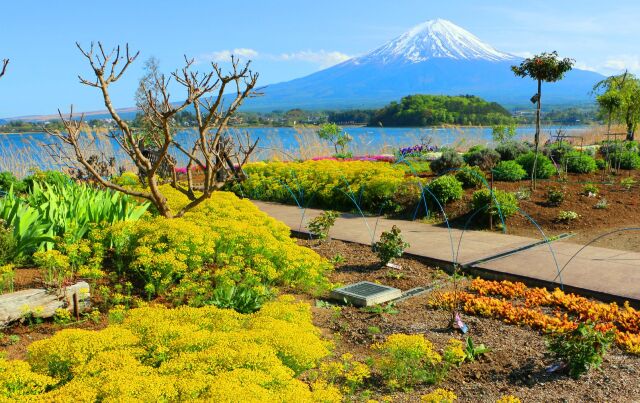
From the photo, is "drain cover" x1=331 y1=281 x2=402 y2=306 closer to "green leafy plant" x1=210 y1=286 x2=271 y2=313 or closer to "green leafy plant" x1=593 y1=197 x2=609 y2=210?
"green leafy plant" x1=210 y1=286 x2=271 y2=313

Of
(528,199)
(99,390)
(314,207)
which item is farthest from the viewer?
(314,207)

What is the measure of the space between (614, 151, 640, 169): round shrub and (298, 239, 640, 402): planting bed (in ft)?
32.8

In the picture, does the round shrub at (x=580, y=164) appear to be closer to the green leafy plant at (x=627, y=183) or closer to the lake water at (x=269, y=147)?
the green leafy plant at (x=627, y=183)

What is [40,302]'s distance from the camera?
15.7 ft

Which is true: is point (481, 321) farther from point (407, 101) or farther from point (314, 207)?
point (407, 101)

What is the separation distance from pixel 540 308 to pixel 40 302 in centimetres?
431

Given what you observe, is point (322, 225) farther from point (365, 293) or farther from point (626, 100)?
point (626, 100)

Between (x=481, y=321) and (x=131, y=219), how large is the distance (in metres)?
3.89

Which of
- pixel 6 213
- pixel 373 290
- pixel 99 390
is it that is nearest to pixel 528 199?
pixel 373 290

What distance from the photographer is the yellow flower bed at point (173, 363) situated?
104 inches

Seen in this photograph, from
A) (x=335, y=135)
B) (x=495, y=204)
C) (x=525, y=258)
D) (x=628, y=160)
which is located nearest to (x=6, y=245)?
(x=525, y=258)

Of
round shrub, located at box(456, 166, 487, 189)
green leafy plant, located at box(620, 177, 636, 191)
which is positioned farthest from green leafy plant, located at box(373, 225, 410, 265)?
green leafy plant, located at box(620, 177, 636, 191)

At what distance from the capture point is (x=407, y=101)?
175ft

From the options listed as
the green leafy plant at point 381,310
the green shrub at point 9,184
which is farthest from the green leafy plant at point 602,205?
the green shrub at point 9,184
